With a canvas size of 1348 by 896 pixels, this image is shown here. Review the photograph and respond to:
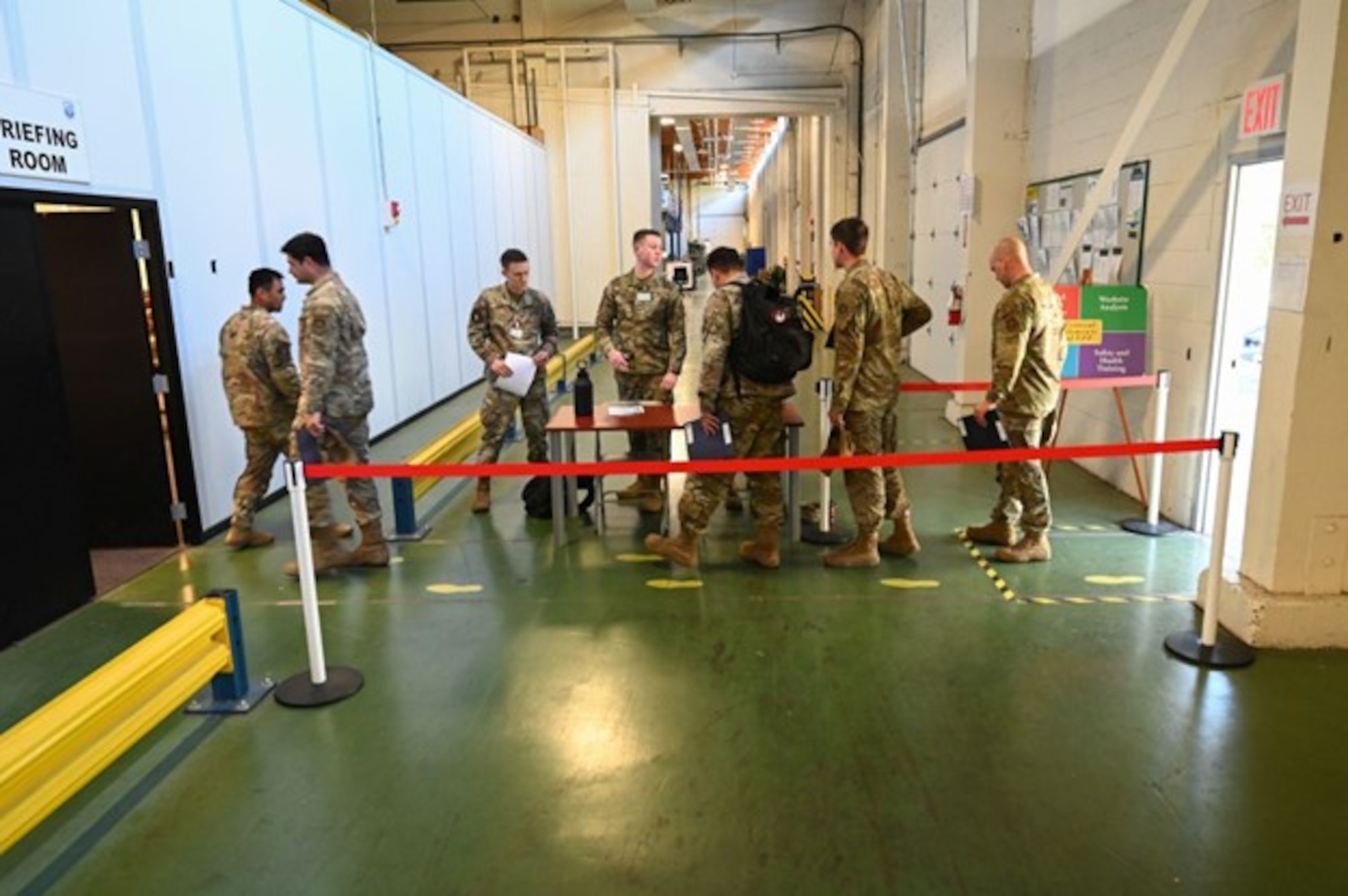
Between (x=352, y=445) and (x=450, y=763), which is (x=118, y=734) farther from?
(x=352, y=445)

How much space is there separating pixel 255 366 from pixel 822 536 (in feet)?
11.1

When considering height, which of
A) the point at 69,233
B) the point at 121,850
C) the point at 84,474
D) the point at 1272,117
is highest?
the point at 1272,117

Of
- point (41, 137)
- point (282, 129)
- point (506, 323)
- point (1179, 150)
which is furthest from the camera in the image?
point (282, 129)

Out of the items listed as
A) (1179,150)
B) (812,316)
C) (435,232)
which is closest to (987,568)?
(1179,150)

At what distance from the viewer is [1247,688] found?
3479 millimetres

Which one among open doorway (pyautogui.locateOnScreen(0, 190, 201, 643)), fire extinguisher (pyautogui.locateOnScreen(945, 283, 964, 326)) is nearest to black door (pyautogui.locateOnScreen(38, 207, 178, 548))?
open doorway (pyautogui.locateOnScreen(0, 190, 201, 643))

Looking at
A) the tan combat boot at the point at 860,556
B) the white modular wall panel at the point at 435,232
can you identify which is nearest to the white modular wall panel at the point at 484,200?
the white modular wall panel at the point at 435,232

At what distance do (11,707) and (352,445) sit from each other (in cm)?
197

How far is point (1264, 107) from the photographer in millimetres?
4398

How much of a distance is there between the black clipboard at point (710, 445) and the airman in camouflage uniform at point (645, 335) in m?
Result: 1.03

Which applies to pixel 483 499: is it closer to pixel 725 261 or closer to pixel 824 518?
pixel 824 518

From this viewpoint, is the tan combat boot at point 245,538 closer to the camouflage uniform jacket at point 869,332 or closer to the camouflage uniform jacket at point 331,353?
the camouflage uniform jacket at point 331,353

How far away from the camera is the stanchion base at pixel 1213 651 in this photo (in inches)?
144

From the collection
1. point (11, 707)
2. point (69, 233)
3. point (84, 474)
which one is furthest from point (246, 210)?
point (11, 707)
